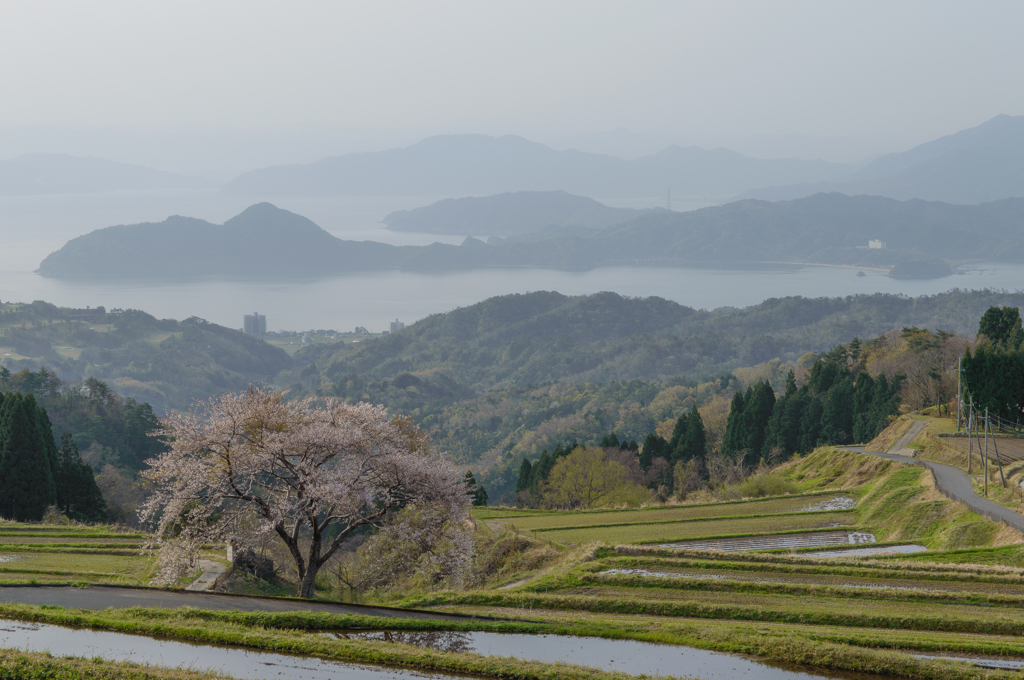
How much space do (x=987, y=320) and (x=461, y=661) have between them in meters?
51.3

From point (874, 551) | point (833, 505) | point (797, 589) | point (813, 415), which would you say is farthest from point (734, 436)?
point (797, 589)

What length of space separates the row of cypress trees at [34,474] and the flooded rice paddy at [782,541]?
28.1 metres

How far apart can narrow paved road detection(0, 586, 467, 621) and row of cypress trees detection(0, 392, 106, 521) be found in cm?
2272

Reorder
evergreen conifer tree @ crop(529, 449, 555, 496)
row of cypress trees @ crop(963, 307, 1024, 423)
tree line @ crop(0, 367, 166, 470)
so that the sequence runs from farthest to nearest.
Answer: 1. tree line @ crop(0, 367, 166, 470)
2. evergreen conifer tree @ crop(529, 449, 555, 496)
3. row of cypress trees @ crop(963, 307, 1024, 423)

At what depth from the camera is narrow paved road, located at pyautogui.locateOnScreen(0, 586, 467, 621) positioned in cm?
1258

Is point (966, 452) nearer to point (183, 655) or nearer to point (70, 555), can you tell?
point (183, 655)

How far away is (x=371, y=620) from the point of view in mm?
11961

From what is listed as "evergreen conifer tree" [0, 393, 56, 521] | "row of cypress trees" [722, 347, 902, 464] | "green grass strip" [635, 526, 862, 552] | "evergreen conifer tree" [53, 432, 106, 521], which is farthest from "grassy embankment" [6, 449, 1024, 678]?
"evergreen conifer tree" [53, 432, 106, 521]

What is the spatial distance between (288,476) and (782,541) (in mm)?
15023

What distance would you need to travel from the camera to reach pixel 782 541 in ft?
73.7

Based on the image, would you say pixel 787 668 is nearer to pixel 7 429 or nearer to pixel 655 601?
pixel 655 601

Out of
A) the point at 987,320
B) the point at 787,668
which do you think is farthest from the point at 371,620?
the point at 987,320

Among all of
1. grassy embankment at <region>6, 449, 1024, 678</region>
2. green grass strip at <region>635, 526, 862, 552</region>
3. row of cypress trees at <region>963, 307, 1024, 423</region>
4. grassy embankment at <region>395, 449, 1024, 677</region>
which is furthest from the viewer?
row of cypress trees at <region>963, 307, 1024, 423</region>

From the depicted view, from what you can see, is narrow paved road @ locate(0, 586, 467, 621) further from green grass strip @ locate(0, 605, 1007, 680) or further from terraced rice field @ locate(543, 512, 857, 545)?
terraced rice field @ locate(543, 512, 857, 545)
